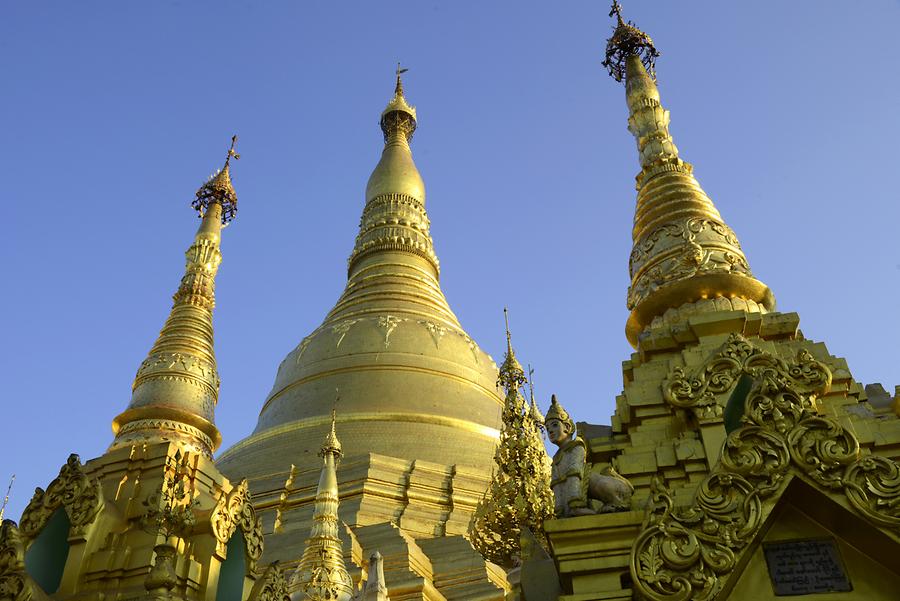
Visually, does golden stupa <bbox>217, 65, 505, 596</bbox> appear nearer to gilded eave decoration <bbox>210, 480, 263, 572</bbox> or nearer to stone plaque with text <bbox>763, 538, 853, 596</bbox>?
gilded eave decoration <bbox>210, 480, 263, 572</bbox>

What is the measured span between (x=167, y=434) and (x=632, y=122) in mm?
8612

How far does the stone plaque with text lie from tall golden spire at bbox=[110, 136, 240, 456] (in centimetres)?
890

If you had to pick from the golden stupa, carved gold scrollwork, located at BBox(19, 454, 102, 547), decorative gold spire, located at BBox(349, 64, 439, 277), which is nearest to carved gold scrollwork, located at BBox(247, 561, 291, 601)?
carved gold scrollwork, located at BBox(19, 454, 102, 547)

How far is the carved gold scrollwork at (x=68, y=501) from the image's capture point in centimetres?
816

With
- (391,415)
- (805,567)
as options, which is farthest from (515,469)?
(391,415)

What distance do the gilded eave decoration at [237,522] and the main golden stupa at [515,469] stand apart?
25 millimetres

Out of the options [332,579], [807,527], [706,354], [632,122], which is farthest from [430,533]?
[807,527]

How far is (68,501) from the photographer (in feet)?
27.2

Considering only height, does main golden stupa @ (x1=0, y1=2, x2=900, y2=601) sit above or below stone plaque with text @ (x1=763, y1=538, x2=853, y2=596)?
above

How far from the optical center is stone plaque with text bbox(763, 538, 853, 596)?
12.2ft

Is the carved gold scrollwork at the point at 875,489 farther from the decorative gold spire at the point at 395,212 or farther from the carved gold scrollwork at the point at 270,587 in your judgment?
the decorative gold spire at the point at 395,212

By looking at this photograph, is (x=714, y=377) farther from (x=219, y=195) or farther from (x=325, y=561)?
(x=219, y=195)

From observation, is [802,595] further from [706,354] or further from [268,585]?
Answer: [268,585]

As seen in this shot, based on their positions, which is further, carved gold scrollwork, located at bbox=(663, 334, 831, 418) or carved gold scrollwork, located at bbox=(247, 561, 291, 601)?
carved gold scrollwork, located at bbox=(247, 561, 291, 601)
